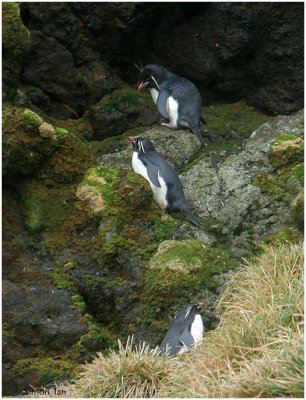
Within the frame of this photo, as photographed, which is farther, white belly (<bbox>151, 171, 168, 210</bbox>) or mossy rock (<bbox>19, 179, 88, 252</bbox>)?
white belly (<bbox>151, 171, 168, 210</bbox>)

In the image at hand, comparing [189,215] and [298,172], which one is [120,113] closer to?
[189,215]

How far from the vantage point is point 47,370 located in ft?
26.9

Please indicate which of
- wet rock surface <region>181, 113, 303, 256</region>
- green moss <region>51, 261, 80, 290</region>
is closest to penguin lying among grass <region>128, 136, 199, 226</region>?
wet rock surface <region>181, 113, 303, 256</region>

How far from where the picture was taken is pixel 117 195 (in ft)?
30.4

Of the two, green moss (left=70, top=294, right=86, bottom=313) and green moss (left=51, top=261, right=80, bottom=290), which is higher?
green moss (left=51, top=261, right=80, bottom=290)

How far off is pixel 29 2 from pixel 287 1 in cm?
301

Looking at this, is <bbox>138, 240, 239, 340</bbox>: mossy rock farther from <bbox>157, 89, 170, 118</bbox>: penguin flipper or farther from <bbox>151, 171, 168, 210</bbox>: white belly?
<bbox>157, 89, 170, 118</bbox>: penguin flipper

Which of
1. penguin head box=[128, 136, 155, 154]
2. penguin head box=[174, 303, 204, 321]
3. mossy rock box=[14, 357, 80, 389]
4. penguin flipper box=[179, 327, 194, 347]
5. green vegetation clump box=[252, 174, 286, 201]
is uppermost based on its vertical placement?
penguin head box=[128, 136, 155, 154]

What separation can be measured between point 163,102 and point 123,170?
1962 millimetres

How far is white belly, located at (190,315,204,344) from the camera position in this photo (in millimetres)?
7977

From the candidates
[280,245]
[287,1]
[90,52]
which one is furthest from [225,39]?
[280,245]

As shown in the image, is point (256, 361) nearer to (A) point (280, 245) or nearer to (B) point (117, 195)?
(A) point (280, 245)

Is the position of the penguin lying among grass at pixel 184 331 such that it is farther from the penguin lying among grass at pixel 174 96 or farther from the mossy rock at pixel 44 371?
the penguin lying among grass at pixel 174 96

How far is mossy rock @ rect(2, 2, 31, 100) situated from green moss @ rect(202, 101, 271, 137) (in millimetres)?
2652
